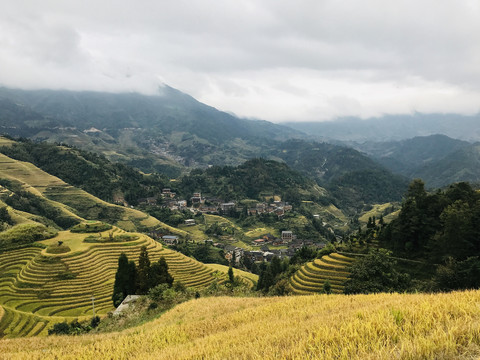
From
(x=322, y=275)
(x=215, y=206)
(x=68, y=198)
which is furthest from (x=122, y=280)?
(x=215, y=206)

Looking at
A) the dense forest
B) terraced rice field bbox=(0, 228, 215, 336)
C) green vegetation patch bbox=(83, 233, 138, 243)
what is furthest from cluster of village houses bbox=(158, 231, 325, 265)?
the dense forest

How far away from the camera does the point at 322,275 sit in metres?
36.1

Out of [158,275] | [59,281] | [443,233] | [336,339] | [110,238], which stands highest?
[336,339]

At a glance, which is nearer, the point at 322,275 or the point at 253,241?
the point at 322,275

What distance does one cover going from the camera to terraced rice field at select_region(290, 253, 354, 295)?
3297 centimetres

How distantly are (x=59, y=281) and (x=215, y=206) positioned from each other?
9739 centimetres

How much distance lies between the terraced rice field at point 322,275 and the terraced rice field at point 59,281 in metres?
20.9

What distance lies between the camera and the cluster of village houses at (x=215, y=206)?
12938cm

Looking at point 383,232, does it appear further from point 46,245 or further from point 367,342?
point 46,245

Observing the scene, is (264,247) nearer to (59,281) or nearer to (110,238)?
(110,238)

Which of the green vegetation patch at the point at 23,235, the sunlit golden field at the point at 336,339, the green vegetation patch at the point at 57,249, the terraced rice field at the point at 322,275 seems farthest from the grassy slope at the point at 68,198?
the sunlit golden field at the point at 336,339

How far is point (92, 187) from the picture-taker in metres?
126

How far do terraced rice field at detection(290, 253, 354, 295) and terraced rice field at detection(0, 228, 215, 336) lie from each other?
68.4 feet

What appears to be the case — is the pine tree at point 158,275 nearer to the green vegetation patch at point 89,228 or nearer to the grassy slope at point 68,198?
the green vegetation patch at point 89,228
